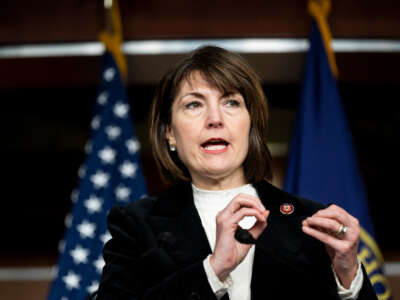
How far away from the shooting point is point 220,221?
1012 millimetres

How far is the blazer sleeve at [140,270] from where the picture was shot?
102cm

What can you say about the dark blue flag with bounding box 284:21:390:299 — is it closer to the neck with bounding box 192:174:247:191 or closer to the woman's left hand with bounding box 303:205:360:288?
the neck with bounding box 192:174:247:191

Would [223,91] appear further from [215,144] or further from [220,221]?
[220,221]

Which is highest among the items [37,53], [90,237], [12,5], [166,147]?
[12,5]

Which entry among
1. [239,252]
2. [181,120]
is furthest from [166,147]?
[239,252]

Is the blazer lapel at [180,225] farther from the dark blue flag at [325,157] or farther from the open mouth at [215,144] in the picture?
the dark blue flag at [325,157]

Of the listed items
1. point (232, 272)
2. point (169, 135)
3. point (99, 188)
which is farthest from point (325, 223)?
point (99, 188)

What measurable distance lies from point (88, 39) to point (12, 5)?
1.78 ft

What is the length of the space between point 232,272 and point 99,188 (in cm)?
141

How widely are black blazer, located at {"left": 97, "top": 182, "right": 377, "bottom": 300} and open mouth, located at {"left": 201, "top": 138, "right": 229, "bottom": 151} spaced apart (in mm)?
186

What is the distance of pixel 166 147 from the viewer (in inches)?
58.3

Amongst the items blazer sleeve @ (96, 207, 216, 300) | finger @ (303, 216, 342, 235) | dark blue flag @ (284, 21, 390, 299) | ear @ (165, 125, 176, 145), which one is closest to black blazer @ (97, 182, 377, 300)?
blazer sleeve @ (96, 207, 216, 300)

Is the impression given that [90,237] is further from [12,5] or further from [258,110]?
[12,5]

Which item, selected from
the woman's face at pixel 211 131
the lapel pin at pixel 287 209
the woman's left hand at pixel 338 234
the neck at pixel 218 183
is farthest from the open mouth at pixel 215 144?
the woman's left hand at pixel 338 234
